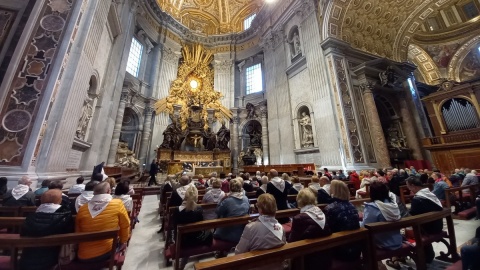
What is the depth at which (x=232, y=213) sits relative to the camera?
85.0 inches

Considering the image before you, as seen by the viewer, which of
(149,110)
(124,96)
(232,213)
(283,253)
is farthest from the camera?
(149,110)

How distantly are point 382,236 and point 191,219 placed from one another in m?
1.91

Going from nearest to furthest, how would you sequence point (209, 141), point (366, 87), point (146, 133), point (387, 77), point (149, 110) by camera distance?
point (366, 87), point (387, 77), point (146, 133), point (149, 110), point (209, 141)

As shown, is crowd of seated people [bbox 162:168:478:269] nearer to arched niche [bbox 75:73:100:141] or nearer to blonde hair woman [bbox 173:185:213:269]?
blonde hair woman [bbox 173:185:213:269]

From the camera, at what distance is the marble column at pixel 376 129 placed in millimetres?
7727

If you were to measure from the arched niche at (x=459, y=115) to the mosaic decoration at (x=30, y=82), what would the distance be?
16114 millimetres

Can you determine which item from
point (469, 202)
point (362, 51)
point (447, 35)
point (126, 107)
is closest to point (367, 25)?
point (362, 51)

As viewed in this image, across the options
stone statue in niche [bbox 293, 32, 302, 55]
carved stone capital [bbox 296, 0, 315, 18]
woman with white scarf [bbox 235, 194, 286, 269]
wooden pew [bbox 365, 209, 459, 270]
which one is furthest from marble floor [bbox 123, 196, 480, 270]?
carved stone capital [bbox 296, 0, 315, 18]

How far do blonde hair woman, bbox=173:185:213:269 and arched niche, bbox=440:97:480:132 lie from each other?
1361 centimetres

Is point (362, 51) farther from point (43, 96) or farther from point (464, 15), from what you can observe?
point (43, 96)

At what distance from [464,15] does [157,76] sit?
72.6ft

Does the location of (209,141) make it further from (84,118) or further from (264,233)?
(264,233)

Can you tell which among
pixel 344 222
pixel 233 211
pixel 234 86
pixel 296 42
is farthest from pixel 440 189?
pixel 234 86

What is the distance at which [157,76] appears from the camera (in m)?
12.8
